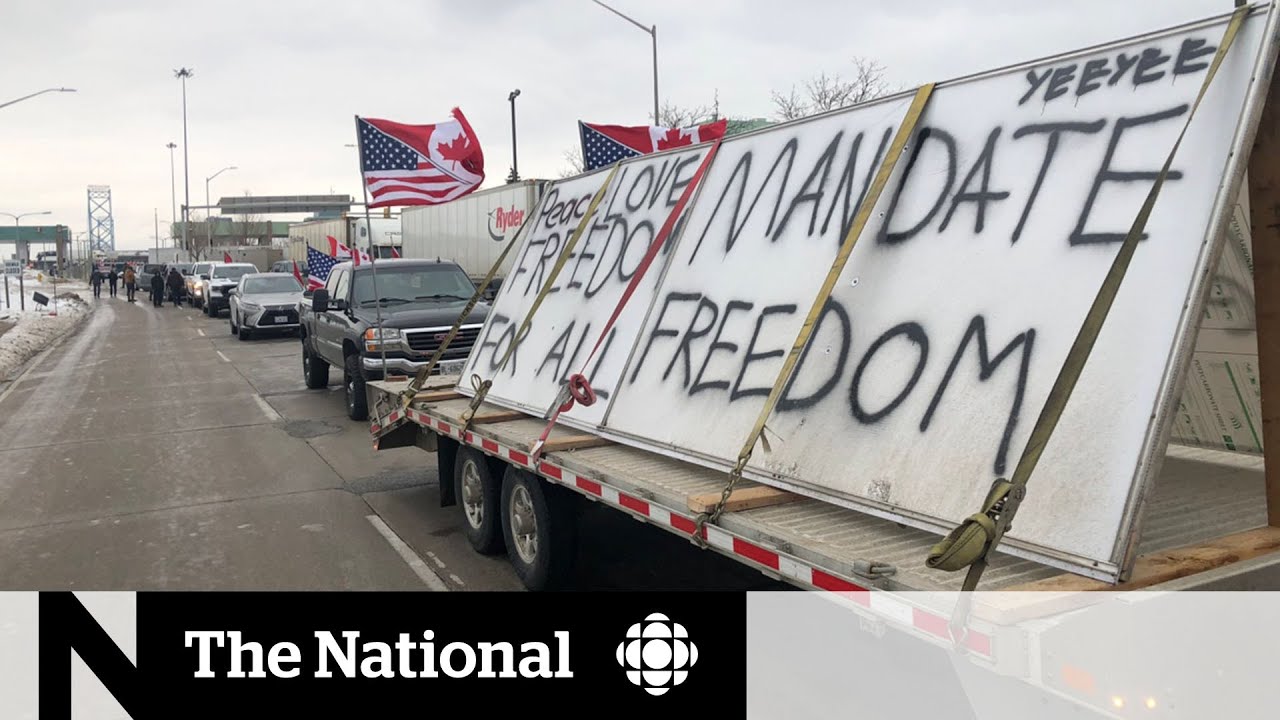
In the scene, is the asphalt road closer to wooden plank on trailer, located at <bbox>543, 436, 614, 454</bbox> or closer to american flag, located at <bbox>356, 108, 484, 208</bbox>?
wooden plank on trailer, located at <bbox>543, 436, 614, 454</bbox>

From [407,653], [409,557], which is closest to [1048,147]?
[407,653]

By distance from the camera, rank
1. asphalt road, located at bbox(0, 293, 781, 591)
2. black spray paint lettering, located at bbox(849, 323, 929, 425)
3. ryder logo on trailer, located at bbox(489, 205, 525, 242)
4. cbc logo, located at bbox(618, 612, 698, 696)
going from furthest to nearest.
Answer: ryder logo on trailer, located at bbox(489, 205, 525, 242), asphalt road, located at bbox(0, 293, 781, 591), cbc logo, located at bbox(618, 612, 698, 696), black spray paint lettering, located at bbox(849, 323, 929, 425)

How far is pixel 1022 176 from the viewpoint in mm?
3855

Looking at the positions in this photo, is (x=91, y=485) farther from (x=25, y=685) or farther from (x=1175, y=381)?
(x=1175, y=381)

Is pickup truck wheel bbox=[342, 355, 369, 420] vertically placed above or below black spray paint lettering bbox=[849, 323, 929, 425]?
below

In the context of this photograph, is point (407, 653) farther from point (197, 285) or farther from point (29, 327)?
point (197, 285)

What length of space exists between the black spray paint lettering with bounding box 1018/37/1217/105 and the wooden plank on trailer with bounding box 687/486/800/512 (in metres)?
1.84

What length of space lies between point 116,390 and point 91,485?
772 centimetres

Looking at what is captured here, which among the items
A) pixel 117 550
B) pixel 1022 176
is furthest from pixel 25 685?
pixel 1022 176

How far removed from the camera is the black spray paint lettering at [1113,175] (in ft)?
11.1

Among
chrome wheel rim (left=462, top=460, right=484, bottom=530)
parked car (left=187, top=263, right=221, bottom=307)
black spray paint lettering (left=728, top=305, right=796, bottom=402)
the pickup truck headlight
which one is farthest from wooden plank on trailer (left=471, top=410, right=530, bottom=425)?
parked car (left=187, top=263, right=221, bottom=307)

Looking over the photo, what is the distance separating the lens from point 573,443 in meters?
5.56

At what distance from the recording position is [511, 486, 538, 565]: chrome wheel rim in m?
5.92

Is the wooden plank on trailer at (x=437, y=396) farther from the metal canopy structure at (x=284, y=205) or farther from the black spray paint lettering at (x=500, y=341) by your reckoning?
the metal canopy structure at (x=284, y=205)
